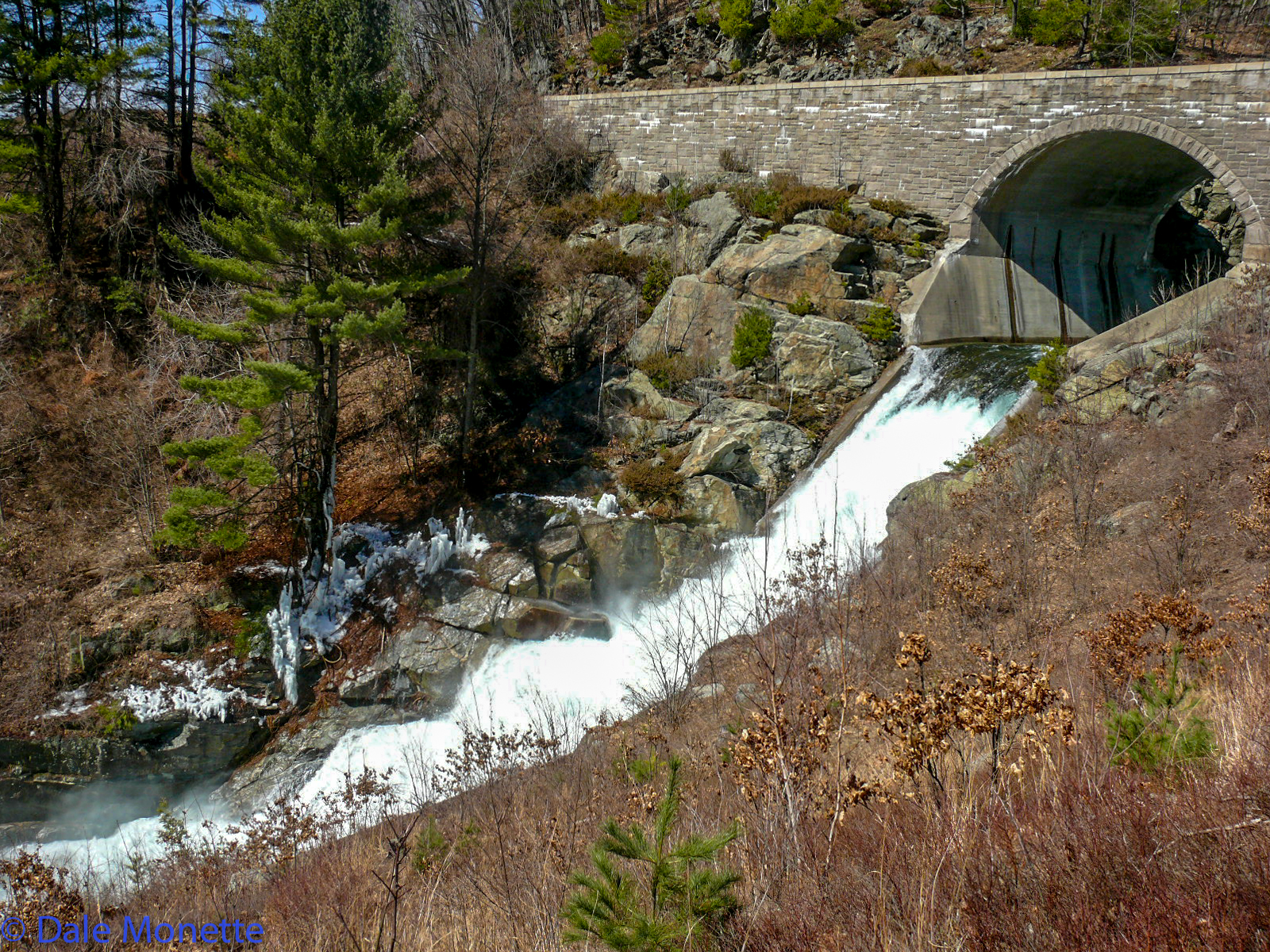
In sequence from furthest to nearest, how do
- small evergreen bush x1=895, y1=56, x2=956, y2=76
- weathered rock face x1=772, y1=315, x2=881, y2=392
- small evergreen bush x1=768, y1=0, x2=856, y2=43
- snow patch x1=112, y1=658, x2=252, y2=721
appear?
small evergreen bush x1=768, y1=0, x2=856, y2=43
small evergreen bush x1=895, y1=56, x2=956, y2=76
weathered rock face x1=772, y1=315, x2=881, y2=392
snow patch x1=112, y1=658, x2=252, y2=721

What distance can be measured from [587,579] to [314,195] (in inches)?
290

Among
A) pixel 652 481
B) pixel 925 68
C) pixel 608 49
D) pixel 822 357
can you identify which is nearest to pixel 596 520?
pixel 652 481

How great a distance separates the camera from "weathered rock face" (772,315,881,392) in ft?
47.9

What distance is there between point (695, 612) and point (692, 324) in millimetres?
7436

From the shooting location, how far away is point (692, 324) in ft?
51.9

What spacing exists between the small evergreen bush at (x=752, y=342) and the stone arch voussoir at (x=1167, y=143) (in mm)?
6163

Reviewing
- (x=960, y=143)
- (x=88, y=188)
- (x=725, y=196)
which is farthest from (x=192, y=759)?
(x=960, y=143)

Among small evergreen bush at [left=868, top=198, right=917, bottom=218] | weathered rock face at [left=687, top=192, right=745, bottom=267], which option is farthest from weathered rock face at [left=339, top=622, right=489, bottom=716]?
small evergreen bush at [left=868, top=198, right=917, bottom=218]

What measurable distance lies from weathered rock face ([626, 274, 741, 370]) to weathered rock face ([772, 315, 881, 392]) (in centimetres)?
113

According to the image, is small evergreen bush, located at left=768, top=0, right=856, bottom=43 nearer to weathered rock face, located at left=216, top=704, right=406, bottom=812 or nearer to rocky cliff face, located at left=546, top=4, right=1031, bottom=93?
rocky cliff face, located at left=546, top=4, right=1031, bottom=93

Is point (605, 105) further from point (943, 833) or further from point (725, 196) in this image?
point (943, 833)

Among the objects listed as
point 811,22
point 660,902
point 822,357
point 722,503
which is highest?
point 811,22

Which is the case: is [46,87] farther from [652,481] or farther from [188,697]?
[652,481]

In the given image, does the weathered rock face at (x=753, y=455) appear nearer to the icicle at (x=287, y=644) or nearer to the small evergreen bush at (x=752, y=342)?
the small evergreen bush at (x=752, y=342)
